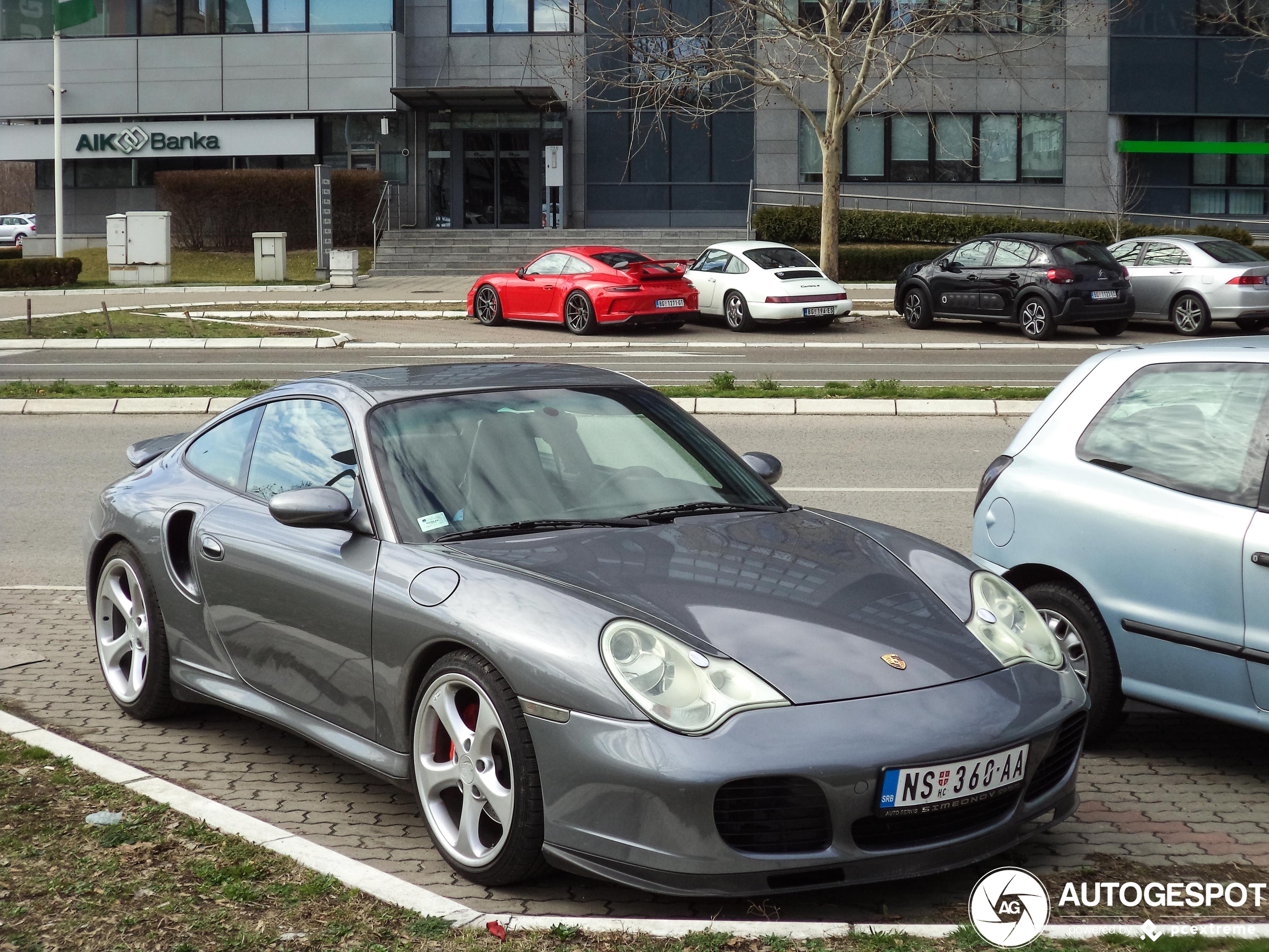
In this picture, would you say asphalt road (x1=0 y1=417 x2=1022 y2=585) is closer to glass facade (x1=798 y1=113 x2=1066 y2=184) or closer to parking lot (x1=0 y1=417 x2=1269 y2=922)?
parking lot (x1=0 y1=417 x2=1269 y2=922)

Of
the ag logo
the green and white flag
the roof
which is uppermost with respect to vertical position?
the green and white flag

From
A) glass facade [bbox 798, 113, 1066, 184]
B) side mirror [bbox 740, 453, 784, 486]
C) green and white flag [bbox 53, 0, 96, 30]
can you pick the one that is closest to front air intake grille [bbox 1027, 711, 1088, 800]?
side mirror [bbox 740, 453, 784, 486]

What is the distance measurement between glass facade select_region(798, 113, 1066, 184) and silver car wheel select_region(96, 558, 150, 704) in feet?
124

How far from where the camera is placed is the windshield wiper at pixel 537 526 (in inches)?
178

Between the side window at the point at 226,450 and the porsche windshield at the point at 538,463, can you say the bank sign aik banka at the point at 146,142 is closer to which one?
the side window at the point at 226,450

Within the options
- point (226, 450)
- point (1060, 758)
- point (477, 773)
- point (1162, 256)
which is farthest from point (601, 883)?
point (1162, 256)

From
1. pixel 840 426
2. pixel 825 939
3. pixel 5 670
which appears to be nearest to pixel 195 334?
pixel 840 426

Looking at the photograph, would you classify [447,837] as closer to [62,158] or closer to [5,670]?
[5,670]

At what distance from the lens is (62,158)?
46344mm

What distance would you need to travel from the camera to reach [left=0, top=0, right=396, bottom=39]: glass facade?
144 feet

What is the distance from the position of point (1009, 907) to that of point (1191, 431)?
2.18m

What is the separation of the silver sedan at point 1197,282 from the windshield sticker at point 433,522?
2225cm

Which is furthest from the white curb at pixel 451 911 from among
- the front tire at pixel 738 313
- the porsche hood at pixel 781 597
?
the front tire at pixel 738 313

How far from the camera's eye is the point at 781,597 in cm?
411
